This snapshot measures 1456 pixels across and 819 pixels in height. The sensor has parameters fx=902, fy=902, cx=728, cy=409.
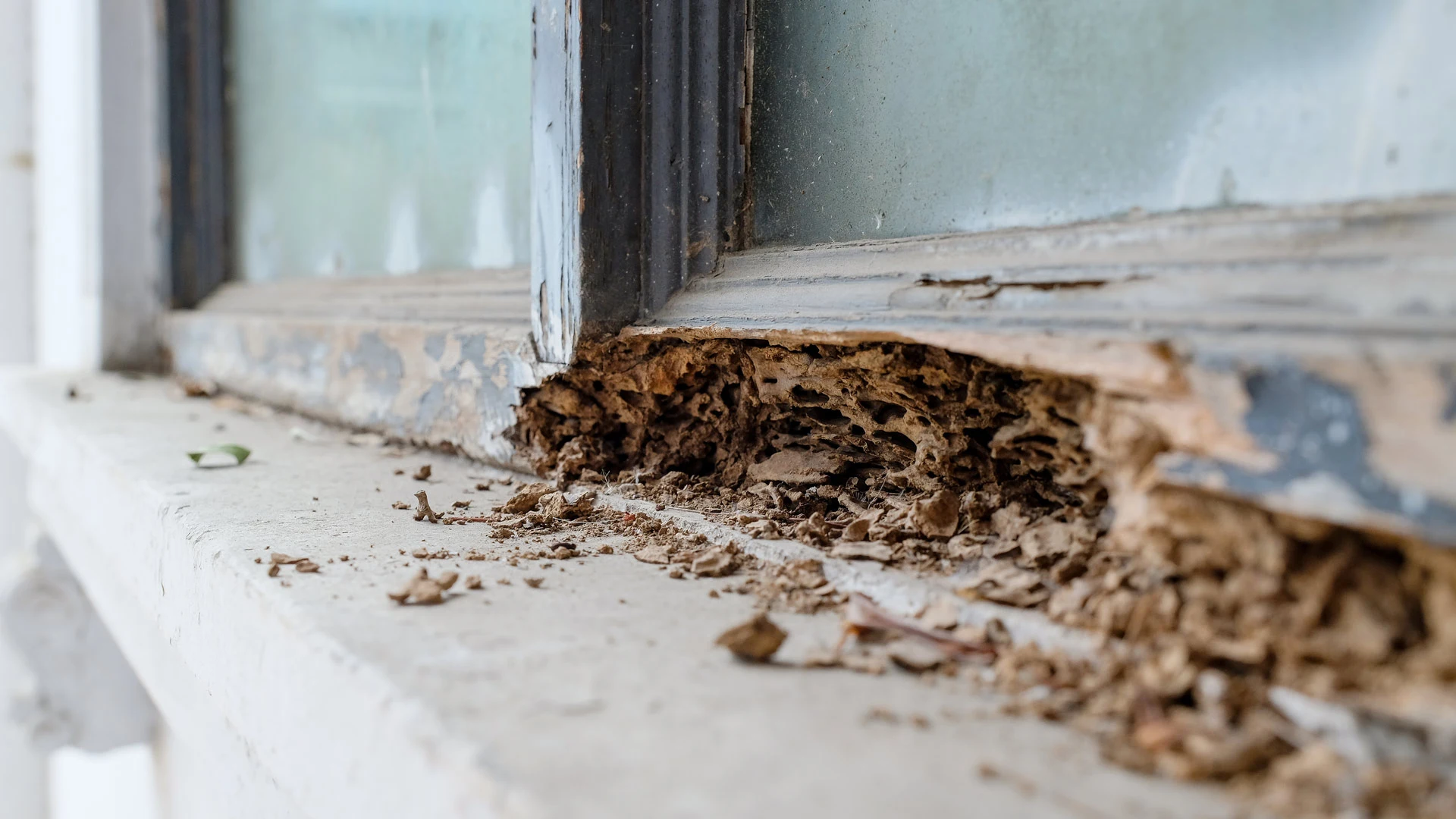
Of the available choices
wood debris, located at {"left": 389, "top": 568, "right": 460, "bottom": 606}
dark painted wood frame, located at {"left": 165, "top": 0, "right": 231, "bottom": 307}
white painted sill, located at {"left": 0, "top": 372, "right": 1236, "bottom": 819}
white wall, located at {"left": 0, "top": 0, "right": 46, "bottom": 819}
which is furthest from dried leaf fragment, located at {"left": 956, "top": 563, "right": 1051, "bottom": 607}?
white wall, located at {"left": 0, "top": 0, "right": 46, "bottom": 819}

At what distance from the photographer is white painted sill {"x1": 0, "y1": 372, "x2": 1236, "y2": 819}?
0.44 m

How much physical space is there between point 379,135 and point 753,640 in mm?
1765

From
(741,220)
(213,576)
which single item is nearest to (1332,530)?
(741,220)

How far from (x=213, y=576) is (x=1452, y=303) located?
947 millimetres

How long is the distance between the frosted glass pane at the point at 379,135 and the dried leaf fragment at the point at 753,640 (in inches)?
40.6

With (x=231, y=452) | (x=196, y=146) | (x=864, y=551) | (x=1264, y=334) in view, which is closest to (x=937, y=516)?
(x=864, y=551)

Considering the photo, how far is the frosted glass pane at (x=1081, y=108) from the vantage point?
59 cm

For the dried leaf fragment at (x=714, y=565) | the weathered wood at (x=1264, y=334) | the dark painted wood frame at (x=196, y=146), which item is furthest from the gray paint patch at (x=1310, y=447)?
the dark painted wood frame at (x=196, y=146)

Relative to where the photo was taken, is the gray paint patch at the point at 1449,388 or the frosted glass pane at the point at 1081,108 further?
the frosted glass pane at the point at 1081,108

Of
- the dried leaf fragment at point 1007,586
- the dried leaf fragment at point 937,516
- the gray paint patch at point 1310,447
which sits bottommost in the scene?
the dried leaf fragment at point 1007,586

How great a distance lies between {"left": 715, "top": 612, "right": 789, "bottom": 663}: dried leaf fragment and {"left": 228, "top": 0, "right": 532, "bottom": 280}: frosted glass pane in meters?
1.03

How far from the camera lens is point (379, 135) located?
1989 mm

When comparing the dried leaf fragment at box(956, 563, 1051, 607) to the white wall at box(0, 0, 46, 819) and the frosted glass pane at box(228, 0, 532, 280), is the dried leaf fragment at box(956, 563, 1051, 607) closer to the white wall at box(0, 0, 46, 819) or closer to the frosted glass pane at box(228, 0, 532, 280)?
the frosted glass pane at box(228, 0, 532, 280)

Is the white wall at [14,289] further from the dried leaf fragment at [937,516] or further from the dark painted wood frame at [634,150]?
the dried leaf fragment at [937,516]
